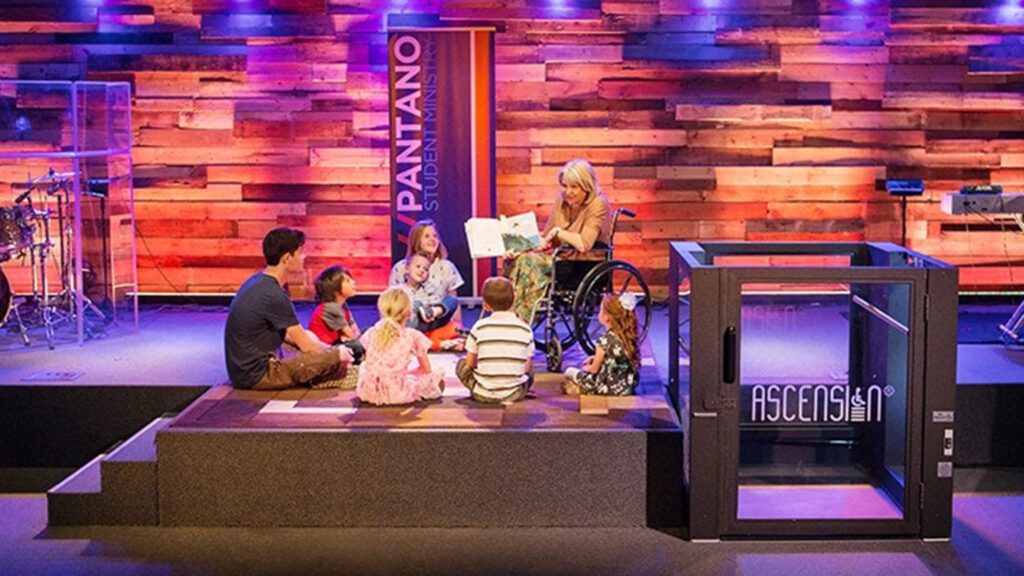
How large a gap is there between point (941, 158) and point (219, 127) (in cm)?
568

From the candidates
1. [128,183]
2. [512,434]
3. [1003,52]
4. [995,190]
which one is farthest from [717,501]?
[1003,52]

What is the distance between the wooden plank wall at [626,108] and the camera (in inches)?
418

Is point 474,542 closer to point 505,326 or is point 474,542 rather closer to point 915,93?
point 505,326

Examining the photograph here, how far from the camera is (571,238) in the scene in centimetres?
805

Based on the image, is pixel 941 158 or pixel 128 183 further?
pixel 941 158

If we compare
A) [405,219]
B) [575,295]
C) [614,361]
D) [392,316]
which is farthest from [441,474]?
[405,219]

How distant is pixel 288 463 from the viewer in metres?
6.36

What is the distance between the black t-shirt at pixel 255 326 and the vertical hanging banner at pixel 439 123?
9.75ft

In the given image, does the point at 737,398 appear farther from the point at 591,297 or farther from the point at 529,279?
the point at 529,279

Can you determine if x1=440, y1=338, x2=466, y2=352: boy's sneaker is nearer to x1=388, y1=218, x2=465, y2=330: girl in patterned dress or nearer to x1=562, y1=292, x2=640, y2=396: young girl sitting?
x1=388, y1=218, x2=465, y2=330: girl in patterned dress

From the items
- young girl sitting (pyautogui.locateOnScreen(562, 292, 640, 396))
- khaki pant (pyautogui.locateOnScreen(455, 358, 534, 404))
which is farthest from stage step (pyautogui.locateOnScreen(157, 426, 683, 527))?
young girl sitting (pyautogui.locateOnScreen(562, 292, 640, 396))

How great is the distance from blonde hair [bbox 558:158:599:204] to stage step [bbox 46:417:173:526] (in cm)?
Result: 301

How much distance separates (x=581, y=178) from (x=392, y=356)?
6.45ft

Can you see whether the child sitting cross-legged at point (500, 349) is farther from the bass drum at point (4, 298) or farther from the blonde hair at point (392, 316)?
the bass drum at point (4, 298)
